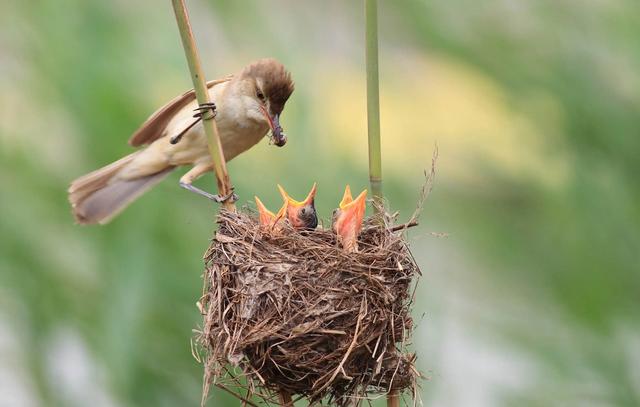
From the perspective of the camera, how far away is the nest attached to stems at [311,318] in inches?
110

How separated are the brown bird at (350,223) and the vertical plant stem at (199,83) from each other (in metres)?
0.45

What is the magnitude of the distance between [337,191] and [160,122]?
139cm

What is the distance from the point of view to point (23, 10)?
5430 millimetres

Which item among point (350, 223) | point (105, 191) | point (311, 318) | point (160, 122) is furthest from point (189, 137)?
point (311, 318)

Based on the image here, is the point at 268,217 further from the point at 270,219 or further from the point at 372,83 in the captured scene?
the point at 372,83

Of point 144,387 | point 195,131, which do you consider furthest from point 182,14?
point 144,387

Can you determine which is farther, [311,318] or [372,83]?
[311,318]

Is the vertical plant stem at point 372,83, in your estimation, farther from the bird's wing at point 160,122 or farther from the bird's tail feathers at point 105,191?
the bird's tail feathers at point 105,191

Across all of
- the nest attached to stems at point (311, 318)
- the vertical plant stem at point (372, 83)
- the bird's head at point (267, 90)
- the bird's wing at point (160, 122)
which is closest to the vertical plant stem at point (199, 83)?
the nest attached to stems at point (311, 318)

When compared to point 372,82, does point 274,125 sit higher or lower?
higher

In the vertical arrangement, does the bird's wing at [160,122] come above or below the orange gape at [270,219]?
above

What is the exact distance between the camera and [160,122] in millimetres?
3857

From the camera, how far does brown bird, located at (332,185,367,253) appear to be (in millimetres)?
3088

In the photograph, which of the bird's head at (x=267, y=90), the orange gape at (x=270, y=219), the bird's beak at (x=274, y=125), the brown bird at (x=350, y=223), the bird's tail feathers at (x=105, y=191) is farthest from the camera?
the bird's tail feathers at (x=105, y=191)
